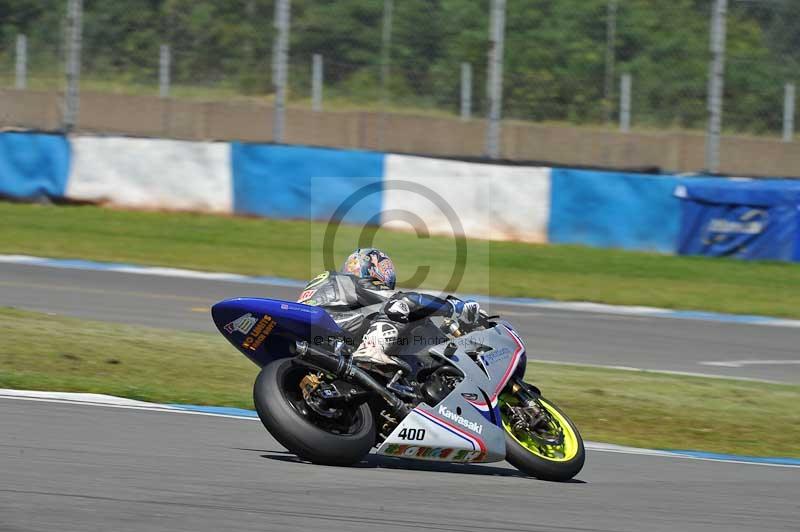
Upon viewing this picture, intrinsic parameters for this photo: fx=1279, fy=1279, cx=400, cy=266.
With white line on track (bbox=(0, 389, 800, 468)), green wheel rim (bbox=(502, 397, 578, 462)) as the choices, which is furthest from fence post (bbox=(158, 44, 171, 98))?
green wheel rim (bbox=(502, 397, 578, 462))

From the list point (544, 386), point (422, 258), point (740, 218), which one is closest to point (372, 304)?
point (544, 386)

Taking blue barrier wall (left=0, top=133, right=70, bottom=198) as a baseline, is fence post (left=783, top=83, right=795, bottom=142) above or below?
above

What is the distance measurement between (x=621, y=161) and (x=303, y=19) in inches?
231

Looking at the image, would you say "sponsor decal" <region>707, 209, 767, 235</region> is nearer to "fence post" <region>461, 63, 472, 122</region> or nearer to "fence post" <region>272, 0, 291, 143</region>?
"fence post" <region>461, 63, 472, 122</region>

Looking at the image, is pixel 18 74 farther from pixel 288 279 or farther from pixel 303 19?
pixel 288 279

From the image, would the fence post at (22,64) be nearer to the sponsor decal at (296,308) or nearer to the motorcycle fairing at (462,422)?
the sponsor decal at (296,308)

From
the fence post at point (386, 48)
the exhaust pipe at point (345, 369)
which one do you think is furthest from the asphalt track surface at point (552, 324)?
the fence post at point (386, 48)

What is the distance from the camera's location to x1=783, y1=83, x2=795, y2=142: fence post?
20.6m

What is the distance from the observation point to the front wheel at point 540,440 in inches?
261

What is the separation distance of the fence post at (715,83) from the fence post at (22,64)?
11854mm

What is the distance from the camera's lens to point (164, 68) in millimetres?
22844

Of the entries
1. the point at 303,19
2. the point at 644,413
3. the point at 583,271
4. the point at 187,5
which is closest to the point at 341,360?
the point at 644,413

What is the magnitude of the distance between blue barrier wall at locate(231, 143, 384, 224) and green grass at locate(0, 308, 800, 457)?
728cm

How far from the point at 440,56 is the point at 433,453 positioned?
15.8 m
